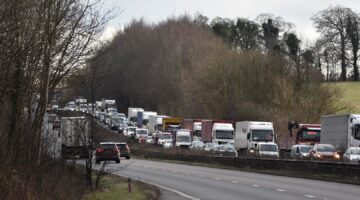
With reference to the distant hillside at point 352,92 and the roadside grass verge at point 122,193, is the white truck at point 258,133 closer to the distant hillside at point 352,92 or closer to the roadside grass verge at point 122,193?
the roadside grass verge at point 122,193

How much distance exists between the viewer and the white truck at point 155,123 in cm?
9062

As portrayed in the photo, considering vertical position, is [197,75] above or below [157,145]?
above

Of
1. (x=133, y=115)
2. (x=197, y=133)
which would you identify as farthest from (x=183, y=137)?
(x=133, y=115)

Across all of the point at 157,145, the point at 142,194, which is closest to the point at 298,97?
the point at 157,145

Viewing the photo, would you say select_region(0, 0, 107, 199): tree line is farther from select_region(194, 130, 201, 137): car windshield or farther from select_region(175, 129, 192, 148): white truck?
select_region(194, 130, 201, 137): car windshield

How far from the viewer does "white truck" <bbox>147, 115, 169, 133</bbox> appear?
90.6 metres

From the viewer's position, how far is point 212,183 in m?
30.9

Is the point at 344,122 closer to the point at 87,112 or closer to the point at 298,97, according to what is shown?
the point at 298,97

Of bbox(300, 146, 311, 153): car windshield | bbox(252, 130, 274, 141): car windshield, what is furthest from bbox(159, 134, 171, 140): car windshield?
bbox(300, 146, 311, 153): car windshield

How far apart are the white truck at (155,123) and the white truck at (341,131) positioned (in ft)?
126

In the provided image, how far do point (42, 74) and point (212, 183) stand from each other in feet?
50.1

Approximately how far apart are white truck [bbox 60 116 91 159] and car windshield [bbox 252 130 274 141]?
39801 mm

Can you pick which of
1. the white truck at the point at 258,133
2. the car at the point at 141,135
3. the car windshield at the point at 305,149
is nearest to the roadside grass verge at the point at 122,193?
the car windshield at the point at 305,149

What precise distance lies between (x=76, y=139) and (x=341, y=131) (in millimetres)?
32031
